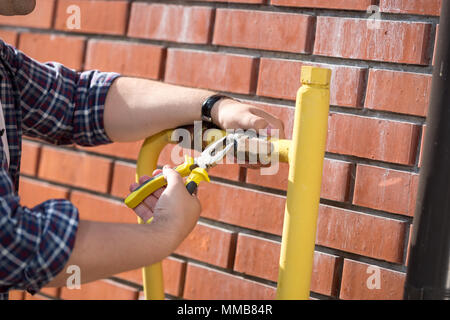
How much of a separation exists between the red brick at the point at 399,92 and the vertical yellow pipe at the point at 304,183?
0.39 meters

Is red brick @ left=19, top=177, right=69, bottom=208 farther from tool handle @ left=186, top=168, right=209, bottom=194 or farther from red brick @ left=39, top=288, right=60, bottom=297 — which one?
tool handle @ left=186, top=168, right=209, bottom=194

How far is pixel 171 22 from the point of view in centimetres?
154

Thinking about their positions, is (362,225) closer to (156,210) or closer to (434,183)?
(434,183)

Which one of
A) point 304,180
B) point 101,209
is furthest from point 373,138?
point 101,209

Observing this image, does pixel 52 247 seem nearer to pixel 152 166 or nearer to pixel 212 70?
pixel 152 166

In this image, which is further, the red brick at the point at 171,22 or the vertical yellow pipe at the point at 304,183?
the red brick at the point at 171,22

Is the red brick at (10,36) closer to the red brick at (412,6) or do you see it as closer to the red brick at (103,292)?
the red brick at (103,292)

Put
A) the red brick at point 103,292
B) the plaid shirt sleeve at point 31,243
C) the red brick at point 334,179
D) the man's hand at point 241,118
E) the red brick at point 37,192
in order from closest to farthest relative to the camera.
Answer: the plaid shirt sleeve at point 31,243, the man's hand at point 241,118, the red brick at point 334,179, the red brick at point 103,292, the red brick at point 37,192

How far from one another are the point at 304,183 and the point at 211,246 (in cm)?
66

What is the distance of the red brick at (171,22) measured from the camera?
1484 mm

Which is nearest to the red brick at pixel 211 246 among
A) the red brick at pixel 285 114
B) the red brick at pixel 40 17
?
the red brick at pixel 285 114

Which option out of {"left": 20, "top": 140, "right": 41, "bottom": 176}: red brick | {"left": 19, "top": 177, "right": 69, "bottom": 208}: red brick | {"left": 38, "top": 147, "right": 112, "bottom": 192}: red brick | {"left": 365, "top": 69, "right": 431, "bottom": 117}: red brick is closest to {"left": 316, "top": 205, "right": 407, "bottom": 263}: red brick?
{"left": 365, "top": 69, "right": 431, "bottom": 117}: red brick

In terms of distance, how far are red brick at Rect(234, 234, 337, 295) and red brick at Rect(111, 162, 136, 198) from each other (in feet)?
1.19

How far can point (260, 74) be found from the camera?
1.41 m
